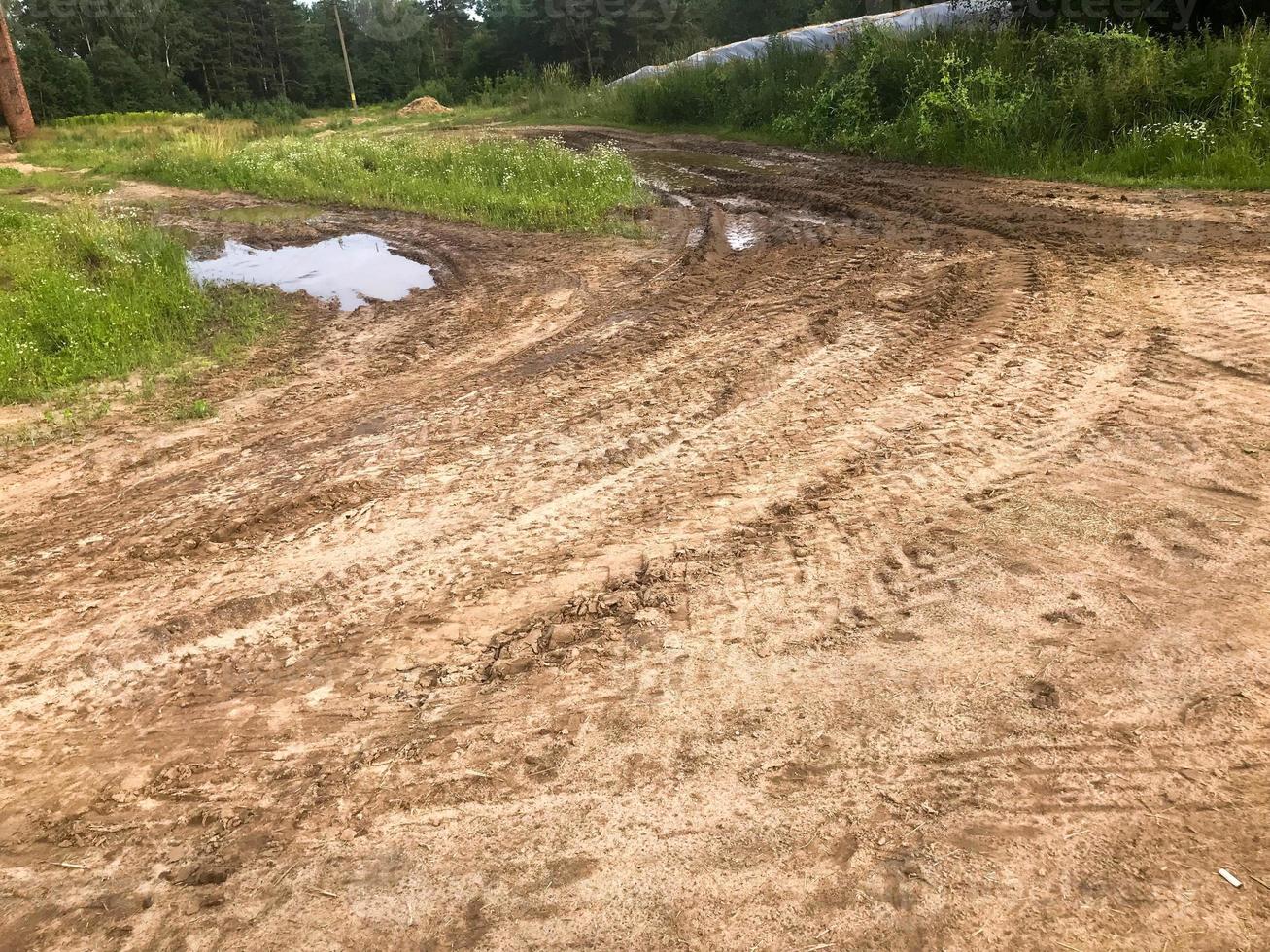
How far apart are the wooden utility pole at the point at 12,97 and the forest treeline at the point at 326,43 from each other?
16899mm

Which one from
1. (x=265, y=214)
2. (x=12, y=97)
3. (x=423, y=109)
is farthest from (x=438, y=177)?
(x=423, y=109)

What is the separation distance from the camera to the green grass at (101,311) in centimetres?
637

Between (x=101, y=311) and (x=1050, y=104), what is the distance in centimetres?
1233

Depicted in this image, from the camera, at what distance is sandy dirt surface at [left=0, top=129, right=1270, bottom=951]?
223cm

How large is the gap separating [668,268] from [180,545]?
5.69 metres

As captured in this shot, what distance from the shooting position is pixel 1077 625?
301 cm

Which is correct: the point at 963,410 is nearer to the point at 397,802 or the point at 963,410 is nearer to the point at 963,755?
the point at 963,755

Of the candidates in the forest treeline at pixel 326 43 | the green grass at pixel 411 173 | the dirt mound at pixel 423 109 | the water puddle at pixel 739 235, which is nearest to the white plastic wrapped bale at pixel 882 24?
the forest treeline at pixel 326 43

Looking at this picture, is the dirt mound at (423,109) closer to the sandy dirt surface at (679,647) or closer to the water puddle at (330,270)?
the water puddle at (330,270)

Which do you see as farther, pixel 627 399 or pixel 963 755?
pixel 627 399

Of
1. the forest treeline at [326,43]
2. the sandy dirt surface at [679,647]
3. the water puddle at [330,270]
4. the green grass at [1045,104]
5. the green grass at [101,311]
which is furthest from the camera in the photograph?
the forest treeline at [326,43]

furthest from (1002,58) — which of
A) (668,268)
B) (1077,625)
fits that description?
(1077,625)

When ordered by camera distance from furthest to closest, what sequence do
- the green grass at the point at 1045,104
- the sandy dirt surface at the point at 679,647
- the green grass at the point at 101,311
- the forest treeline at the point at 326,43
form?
the forest treeline at the point at 326,43, the green grass at the point at 1045,104, the green grass at the point at 101,311, the sandy dirt surface at the point at 679,647

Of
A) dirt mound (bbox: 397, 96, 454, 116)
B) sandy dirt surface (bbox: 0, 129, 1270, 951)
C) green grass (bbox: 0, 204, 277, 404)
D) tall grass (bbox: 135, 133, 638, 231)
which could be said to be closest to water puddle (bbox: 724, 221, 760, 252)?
tall grass (bbox: 135, 133, 638, 231)
